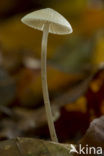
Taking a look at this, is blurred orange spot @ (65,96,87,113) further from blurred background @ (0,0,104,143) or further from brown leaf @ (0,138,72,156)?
brown leaf @ (0,138,72,156)

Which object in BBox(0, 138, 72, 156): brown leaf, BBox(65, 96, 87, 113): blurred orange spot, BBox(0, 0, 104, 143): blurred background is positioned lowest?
BBox(0, 0, 104, 143): blurred background

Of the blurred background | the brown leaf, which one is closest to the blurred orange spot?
the blurred background

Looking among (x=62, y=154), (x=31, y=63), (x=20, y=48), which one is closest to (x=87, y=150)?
(x=62, y=154)

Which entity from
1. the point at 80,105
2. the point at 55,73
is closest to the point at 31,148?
the point at 80,105

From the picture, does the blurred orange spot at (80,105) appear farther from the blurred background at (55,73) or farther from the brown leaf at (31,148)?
the brown leaf at (31,148)

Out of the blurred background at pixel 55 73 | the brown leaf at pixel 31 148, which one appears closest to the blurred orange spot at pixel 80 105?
the blurred background at pixel 55 73

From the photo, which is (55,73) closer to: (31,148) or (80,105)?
(80,105)

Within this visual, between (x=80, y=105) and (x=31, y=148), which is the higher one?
(x=31, y=148)

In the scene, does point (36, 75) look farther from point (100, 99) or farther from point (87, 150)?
point (87, 150)
